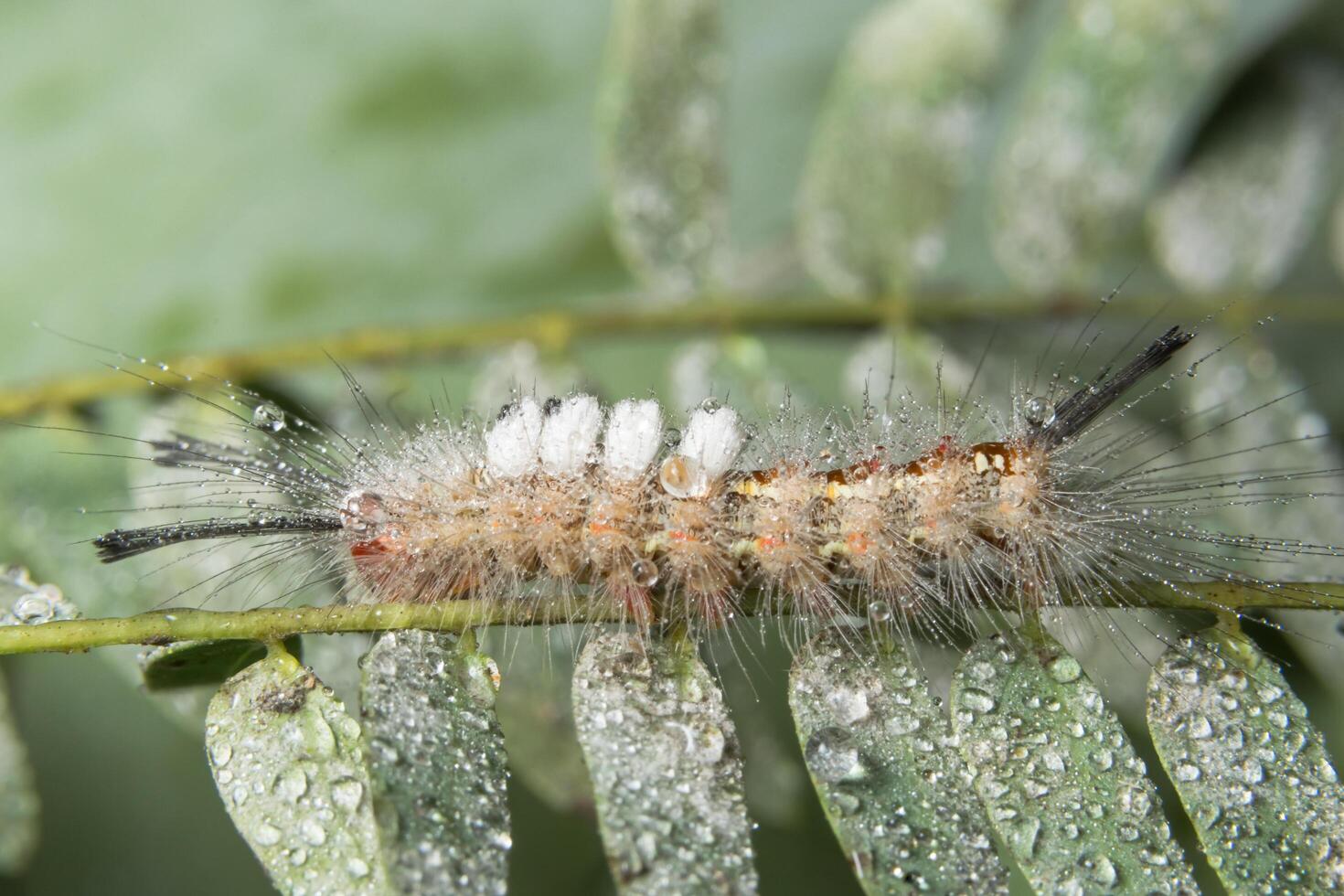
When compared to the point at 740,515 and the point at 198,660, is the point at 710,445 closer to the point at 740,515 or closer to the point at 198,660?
the point at 740,515

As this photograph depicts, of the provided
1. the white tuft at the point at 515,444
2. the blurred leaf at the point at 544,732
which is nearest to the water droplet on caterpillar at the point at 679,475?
the white tuft at the point at 515,444

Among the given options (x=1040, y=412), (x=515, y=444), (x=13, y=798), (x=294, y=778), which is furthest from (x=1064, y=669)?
(x=13, y=798)

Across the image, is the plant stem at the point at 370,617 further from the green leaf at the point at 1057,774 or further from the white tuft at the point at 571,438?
the white tuft at the point at 571,438

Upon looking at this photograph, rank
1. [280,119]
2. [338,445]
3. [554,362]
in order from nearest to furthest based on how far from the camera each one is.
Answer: [338,445]
[554,362]
[280,119]

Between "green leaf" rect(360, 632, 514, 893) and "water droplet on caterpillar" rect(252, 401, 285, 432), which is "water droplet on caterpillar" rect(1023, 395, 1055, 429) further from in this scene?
"water droplet on caterpillar" rect(252, 401, 285, 432)

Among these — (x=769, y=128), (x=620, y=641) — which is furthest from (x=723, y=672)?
(x=769, y=128)

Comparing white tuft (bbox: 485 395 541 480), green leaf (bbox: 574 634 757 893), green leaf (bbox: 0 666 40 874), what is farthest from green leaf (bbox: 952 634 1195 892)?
green leaf (bbox: 0 666 40 874)

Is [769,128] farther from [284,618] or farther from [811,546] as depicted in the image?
[284,618]
